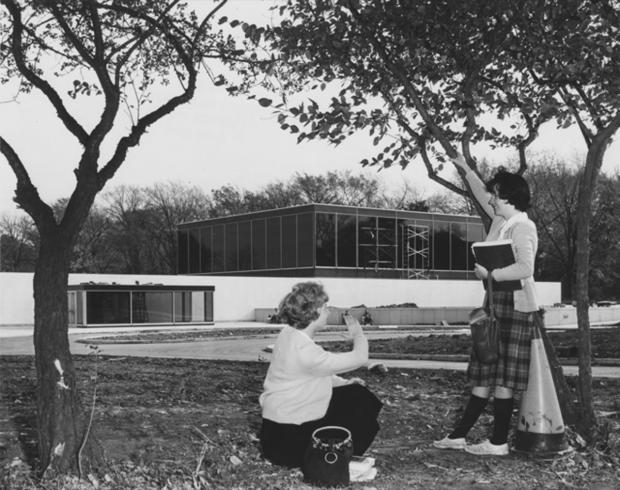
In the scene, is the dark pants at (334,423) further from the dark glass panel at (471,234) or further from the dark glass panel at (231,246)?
the dark glass panel at (471,234)

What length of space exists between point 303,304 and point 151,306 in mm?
34349

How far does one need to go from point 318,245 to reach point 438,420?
41911 mm

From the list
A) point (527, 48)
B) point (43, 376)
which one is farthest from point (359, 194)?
point (43, 376)

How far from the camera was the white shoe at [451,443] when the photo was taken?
5992 mm

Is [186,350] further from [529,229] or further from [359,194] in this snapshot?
[359,194]

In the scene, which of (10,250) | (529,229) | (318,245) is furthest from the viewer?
(10,250)

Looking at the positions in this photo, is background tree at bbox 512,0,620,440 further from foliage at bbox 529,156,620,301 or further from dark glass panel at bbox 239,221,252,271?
dark glass panel at bbox 239,221,252,271

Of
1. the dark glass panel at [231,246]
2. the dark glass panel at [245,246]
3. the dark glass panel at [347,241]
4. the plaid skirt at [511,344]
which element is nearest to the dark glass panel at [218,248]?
the dark glass panel at [231,246]

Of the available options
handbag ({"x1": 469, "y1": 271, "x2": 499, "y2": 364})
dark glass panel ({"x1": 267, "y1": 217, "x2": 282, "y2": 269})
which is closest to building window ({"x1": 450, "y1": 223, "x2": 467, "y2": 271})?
dark glass panel ({"x1": 267, "y1": 217, "x2": 282, "y2": 269})

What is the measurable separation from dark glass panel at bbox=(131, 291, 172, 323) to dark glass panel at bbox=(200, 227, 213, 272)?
56.6 feet

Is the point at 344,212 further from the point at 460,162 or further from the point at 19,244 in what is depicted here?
the point at 460,162

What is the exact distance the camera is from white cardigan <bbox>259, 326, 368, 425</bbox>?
190 inches

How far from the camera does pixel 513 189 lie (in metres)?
5.81

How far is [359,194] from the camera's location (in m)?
63.2
